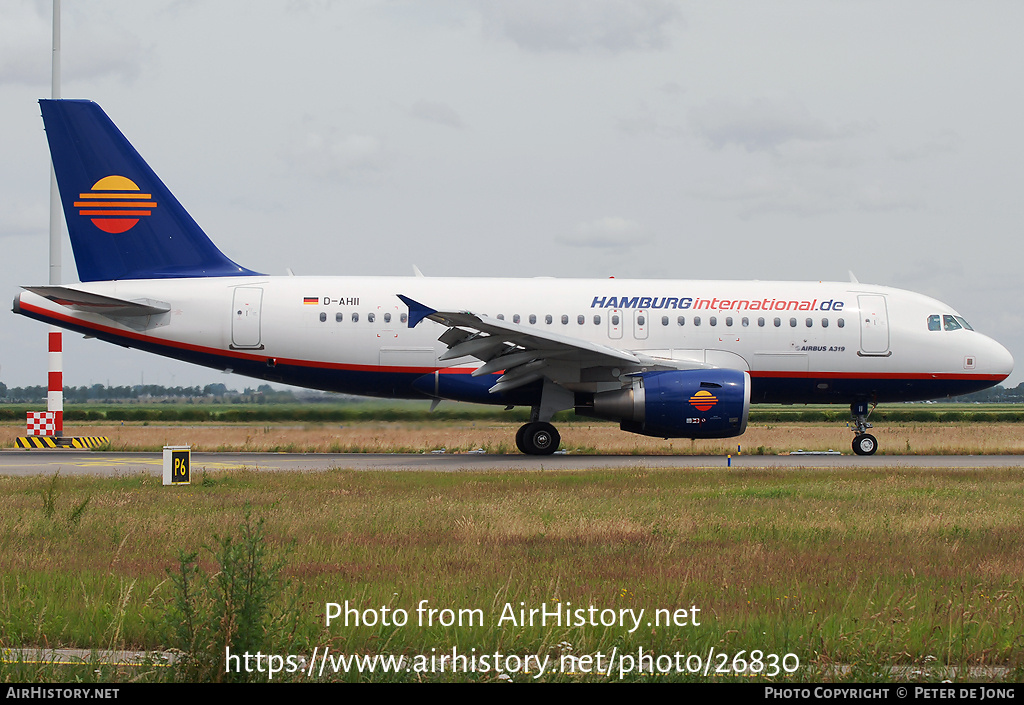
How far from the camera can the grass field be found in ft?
18.7

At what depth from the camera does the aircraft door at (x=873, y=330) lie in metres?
23.1

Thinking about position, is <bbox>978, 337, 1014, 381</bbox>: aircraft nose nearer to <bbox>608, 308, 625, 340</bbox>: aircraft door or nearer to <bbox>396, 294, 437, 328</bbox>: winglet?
<bbox>608, 308, 625, 340</bbox>: aircraft door

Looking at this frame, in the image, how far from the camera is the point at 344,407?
22.4 metres

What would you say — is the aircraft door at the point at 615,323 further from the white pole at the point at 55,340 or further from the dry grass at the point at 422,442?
the white pole at the point at 55,340

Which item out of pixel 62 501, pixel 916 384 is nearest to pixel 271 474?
pixel 62 501

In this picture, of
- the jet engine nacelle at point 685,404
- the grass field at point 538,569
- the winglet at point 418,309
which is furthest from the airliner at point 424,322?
the grass field at point 538,569

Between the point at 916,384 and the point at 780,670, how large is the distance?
2006 cm

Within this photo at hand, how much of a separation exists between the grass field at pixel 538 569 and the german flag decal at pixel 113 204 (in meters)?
8.76

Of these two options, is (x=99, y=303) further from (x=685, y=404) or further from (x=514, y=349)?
(x=685, y=404)

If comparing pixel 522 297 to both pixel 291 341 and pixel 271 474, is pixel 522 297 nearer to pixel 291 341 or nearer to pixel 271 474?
pixel 291 341

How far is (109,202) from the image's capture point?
22438mm

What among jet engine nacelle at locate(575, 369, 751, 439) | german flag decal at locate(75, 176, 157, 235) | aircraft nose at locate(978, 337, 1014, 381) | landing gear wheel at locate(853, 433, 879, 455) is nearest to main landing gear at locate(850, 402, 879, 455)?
landing gear wheel at locate(853, 433, 879, 455)

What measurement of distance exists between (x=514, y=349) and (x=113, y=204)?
32.7ft
